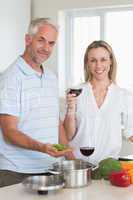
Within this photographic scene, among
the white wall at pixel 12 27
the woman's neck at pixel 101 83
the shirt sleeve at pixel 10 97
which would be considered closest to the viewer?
the shirt sleeve at pixel 10 97

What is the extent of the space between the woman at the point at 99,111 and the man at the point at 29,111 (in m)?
0.15

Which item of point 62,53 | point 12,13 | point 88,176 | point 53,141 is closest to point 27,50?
point 53,141

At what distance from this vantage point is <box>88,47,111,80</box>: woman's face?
246 cm

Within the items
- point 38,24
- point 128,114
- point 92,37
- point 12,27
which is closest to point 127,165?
point 128,114

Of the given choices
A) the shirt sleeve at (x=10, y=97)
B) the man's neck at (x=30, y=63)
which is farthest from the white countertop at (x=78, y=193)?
the man's neck at (x=30, y=63)

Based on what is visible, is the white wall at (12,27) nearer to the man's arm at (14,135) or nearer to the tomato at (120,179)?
the man's arm at (14,135)

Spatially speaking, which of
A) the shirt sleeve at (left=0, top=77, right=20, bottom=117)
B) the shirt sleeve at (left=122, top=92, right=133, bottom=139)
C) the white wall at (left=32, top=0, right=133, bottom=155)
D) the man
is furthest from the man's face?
the white wall at (left=32, top=0, right=133, bottom=155)

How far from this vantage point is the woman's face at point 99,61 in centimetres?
246

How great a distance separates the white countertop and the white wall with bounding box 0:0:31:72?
7.36 ft

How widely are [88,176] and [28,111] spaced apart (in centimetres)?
48

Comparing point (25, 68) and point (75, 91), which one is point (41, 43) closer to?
point (25, 68)

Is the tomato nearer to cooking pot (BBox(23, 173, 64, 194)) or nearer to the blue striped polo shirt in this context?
cooking pot (BBox(23, 173, 64, 194))

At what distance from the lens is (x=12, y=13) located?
164 inches

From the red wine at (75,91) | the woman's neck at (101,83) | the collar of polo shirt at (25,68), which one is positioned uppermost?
the collar of polo shirt at (25,68)
